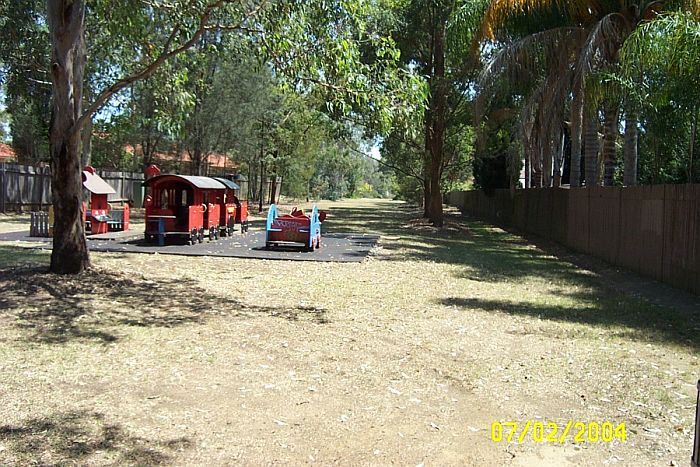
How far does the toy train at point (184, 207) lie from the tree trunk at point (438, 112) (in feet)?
33.5

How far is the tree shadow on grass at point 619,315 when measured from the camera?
7.64m

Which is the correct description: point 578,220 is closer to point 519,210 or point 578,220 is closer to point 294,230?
point 294,230

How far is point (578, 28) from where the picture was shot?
16.0m

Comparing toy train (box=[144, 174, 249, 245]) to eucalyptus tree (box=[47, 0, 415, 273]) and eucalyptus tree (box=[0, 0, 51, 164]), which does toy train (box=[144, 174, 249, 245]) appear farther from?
eucalyptus tree (box=[47, 0, 415, 273])

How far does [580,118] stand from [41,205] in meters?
22.8

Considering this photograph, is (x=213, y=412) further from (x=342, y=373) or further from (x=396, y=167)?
(x=396, y=167)

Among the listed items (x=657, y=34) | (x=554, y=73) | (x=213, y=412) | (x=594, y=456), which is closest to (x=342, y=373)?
(x=213, y=412)

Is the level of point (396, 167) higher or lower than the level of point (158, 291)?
higher

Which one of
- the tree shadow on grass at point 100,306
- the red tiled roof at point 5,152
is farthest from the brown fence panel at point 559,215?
the red tiled roof at point 5,152

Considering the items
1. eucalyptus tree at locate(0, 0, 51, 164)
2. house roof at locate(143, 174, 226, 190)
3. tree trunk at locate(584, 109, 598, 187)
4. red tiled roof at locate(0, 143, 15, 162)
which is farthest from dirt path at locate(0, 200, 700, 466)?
red tiled roof at locate(0, 143, 15, 162)

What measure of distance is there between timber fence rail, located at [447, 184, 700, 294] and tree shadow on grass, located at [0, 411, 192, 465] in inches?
374

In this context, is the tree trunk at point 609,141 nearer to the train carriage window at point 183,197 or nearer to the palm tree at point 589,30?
the palm tree at point 589,30
